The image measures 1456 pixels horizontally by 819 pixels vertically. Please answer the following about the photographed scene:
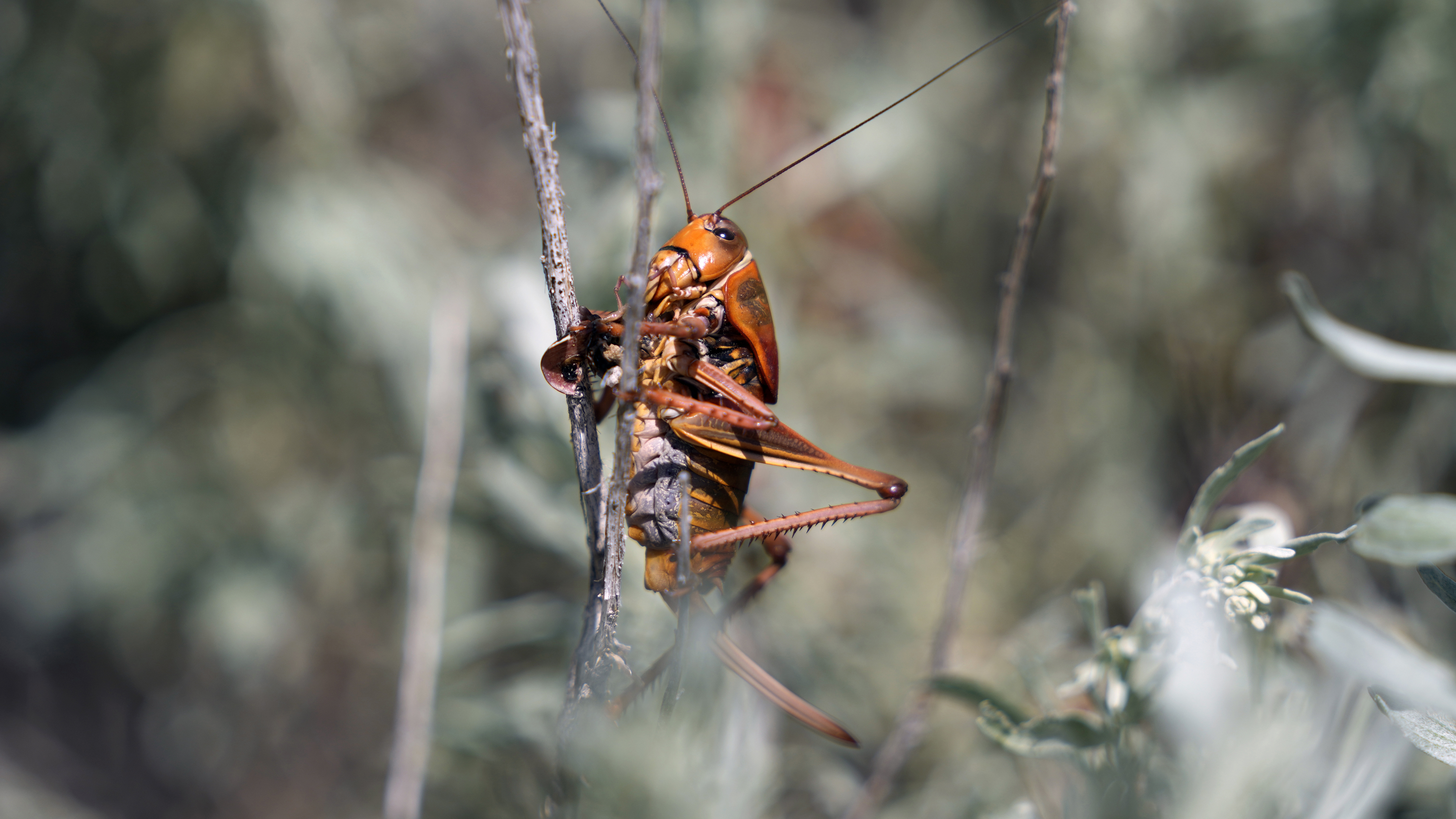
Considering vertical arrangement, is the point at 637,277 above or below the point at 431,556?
above

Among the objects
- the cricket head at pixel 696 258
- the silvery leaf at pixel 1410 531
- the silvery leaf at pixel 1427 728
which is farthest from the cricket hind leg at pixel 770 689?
the silvery leaf at pixel 1410 531

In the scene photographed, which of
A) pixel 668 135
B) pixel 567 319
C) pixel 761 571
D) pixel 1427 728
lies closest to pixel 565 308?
pixel 567 319

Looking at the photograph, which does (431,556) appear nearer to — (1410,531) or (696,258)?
(696,258)

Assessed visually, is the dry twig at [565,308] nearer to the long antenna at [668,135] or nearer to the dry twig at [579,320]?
the dry twig at [579,320]

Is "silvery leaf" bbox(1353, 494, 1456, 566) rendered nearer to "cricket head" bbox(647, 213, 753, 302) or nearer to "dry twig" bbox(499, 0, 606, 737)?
"dry twig" bbox(499, 0, 606, 737)

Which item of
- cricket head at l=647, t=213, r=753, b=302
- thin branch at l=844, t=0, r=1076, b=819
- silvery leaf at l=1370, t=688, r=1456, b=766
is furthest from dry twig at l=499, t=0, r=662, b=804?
silvery leaf at l=1370, t=688, r=1456, b=766

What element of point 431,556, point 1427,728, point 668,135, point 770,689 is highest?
point 668,135

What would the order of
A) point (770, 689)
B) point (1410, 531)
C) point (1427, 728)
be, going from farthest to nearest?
point (770, 689) < point (1427, 728) < point (1410, 531)

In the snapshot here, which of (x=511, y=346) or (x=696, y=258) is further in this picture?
(x=511, y=346)
